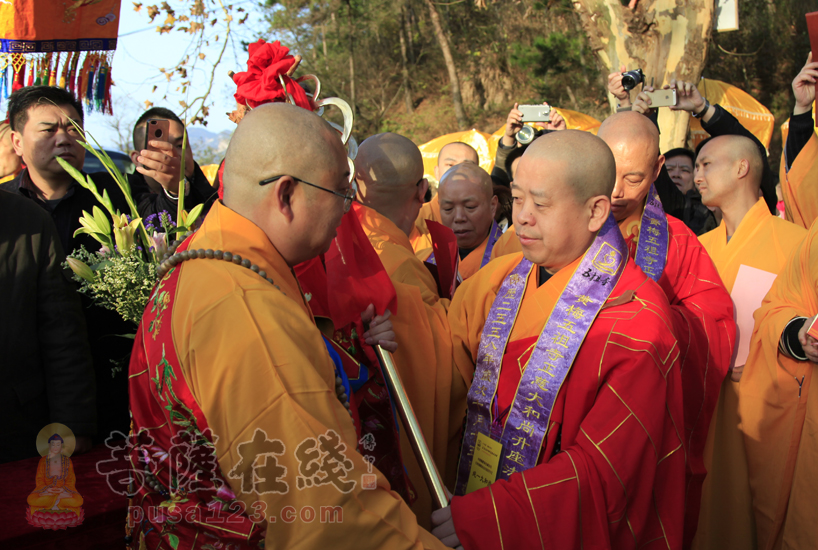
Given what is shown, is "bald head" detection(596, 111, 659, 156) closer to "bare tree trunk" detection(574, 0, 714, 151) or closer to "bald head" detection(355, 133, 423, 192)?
"bald head" detection(355, 133, 423, 192)

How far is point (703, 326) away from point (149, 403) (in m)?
2.21

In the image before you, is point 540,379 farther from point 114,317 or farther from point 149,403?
point 114,317

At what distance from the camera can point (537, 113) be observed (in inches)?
179

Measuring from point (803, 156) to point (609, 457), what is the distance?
2.49 metres

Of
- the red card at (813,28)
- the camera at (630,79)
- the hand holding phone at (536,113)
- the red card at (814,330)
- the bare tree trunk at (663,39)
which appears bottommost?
the red card at (814,330)

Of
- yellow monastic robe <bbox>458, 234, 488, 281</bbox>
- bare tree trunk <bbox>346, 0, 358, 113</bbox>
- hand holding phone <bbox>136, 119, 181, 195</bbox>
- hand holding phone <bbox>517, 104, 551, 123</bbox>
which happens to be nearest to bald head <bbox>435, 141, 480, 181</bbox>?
hand holding phone <bbox>517, 104, 551, 123</bbox>

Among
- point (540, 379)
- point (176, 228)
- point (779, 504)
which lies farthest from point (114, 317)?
point (779, 504)

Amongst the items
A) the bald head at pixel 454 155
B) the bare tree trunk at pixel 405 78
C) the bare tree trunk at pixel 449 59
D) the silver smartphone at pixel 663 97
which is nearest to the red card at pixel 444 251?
the silver smartphone at pixel 663 97

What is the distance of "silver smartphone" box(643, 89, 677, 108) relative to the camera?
361cm

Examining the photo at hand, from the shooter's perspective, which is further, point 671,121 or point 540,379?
point 671,121

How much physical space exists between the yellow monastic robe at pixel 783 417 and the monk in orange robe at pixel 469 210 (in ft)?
5.36

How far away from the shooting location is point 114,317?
2541 millimetres

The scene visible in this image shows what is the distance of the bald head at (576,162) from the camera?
2.10 m

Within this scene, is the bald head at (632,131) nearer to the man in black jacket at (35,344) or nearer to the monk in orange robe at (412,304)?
the monk in orange robe at (412,304)
